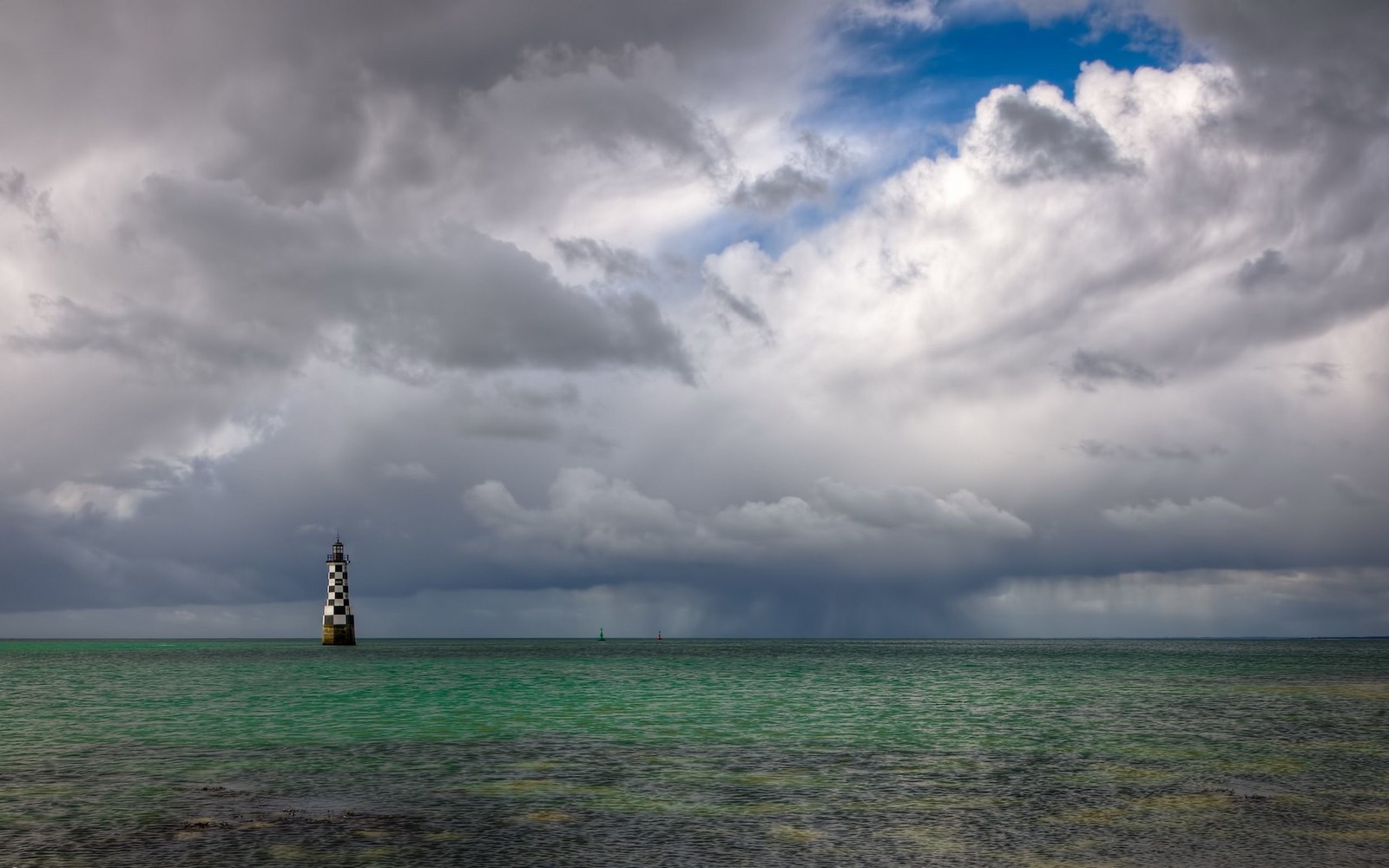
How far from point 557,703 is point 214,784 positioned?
31.1 metres

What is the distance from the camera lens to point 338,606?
467 feet

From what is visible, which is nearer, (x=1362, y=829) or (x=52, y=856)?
(x=52, y=856)

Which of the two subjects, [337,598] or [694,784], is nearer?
[694,784]

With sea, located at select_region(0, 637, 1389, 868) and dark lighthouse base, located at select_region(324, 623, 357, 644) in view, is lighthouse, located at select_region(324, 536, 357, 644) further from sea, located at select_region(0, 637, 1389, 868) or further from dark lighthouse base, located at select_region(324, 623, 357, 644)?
sea, located at select_region(0, 637, 1389, 868)

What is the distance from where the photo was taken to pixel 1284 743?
35.3 m

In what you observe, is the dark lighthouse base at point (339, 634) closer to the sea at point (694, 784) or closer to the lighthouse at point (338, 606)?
the lighthouse at point (338, 606)

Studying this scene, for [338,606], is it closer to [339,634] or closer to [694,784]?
[339,634]

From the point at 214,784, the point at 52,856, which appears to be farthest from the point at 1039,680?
the point at 52,856

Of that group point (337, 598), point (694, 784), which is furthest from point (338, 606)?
point (694, 784)

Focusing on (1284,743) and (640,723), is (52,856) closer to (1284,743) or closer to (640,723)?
(640,723)

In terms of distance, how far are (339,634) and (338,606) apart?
20.8 ft

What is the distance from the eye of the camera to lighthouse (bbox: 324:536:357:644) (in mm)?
136250

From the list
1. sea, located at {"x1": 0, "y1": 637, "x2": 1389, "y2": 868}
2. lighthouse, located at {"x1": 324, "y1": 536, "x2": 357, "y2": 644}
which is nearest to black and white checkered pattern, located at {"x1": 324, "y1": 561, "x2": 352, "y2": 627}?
lighthouse, located at {"x1": 324, "y1": 536, "x2": 357, "y2": 644}

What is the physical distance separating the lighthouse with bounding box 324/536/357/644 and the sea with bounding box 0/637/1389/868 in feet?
269
